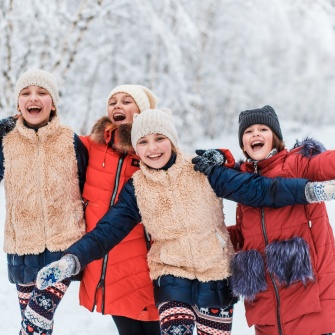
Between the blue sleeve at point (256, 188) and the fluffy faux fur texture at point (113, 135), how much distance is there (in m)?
0.64

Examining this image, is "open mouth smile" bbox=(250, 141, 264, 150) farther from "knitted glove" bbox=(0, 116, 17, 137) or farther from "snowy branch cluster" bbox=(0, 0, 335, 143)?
"snowy branch cluster" bbox=(0, 0, 335, 143)

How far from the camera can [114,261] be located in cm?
313

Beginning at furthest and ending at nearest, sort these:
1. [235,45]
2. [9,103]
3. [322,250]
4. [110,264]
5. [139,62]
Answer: [235,45] → [139,62] → [9,103] → [110,264] → [322,250]

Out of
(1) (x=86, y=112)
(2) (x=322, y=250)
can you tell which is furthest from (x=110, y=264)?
(1) (x=86, y=112)

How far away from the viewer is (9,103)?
923 centimetres

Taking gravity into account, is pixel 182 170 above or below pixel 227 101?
below

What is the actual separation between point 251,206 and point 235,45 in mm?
16550

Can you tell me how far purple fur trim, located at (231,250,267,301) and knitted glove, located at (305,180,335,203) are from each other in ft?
1.52

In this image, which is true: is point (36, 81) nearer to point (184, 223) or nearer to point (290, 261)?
point (184, 223)

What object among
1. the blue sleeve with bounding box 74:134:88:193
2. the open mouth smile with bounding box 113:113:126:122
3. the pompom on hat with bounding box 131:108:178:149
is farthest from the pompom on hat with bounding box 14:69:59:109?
the pompom on hat with bounding box 131:108:178:149

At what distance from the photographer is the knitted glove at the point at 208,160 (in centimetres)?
277

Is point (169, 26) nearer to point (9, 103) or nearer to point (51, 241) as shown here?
point (9, 103)

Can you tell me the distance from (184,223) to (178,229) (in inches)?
1.9

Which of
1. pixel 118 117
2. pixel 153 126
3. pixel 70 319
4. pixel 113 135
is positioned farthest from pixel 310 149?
pixel 70 319
